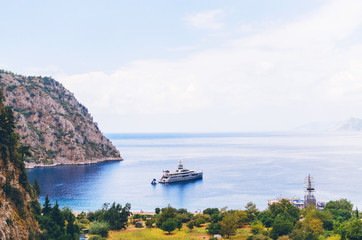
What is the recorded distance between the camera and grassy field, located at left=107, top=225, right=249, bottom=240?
49156 mm

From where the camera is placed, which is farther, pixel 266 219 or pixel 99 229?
pixel 266 219

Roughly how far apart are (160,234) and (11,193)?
25.4 metres

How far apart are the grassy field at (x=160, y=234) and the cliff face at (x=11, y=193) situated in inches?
596

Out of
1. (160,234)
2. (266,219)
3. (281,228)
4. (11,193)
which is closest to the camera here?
(11,193)

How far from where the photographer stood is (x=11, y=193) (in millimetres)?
37250

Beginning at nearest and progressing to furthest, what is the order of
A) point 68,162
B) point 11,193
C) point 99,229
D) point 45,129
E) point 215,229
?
point 11,193 → point 99,229 → point 215,229 → point 68,162 → point 45,129

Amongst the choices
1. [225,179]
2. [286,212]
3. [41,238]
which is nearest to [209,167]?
[225,179]

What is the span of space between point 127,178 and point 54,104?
318 ft

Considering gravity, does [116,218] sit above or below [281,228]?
below

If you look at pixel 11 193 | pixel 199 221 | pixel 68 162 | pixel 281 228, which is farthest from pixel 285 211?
pixel 68 162

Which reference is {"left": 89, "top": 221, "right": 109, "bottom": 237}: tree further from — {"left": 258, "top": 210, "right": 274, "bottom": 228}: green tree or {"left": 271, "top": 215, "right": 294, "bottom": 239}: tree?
{"left": 258, "top": 210, "right": 274, "bottom": 228}: green tree

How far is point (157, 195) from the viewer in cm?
10331

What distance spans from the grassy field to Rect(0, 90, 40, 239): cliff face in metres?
15.1

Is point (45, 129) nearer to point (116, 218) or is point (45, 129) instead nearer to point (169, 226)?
point (116, 218)
